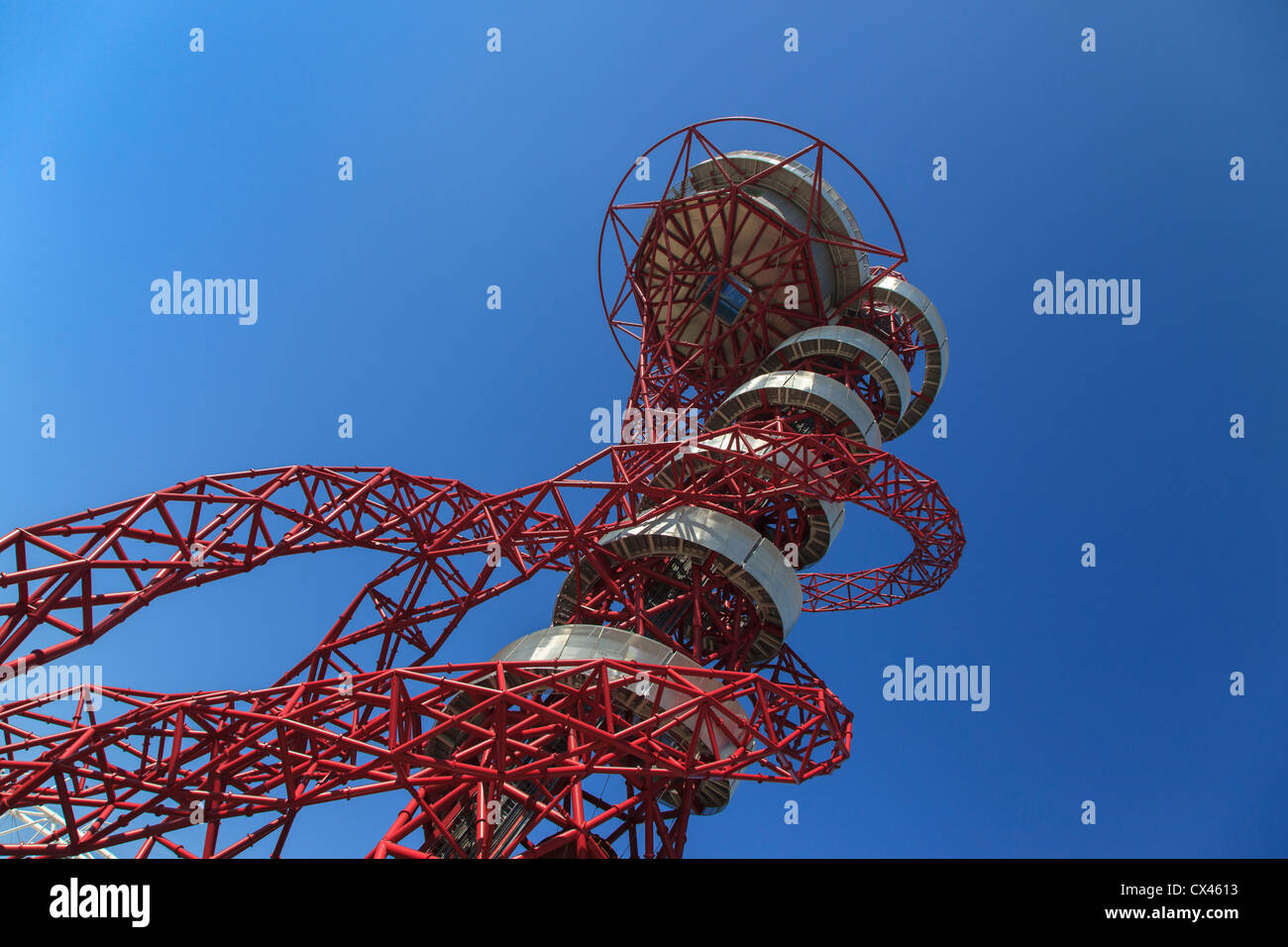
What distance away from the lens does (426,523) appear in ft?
84.5

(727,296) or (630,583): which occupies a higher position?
(727,296)

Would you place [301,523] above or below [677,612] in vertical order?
above

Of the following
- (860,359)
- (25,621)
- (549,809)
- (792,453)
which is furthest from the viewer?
(860,359)

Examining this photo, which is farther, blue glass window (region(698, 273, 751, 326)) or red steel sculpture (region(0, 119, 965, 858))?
blue glass window (region(698, 273, 751, 326))

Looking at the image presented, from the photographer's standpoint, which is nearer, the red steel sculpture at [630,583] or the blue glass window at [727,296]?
the red steel sculpture at [630,583]

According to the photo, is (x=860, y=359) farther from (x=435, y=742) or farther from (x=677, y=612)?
(x=435, y=742)

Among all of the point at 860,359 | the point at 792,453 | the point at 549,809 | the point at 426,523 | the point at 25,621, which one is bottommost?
the point at 549,809

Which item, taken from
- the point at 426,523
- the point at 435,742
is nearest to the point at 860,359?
the point at 426,523
